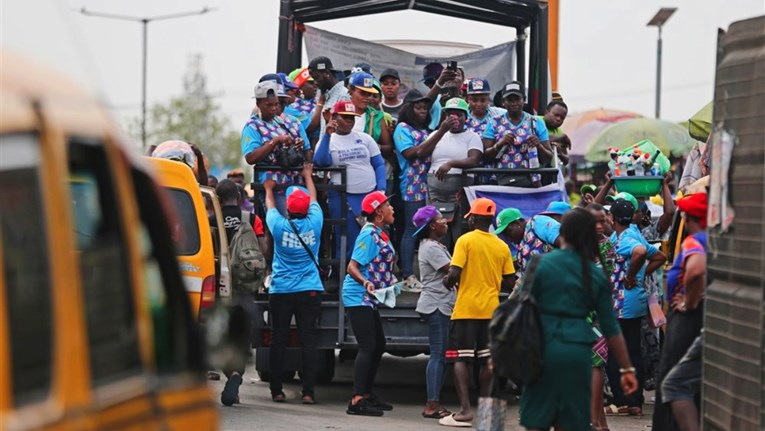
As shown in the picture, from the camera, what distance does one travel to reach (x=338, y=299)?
1336 centimetres

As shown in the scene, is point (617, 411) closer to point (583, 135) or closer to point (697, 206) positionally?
point (697, 206)

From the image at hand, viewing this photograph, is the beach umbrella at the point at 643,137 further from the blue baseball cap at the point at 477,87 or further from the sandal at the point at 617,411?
the sandal at the point at 617,411

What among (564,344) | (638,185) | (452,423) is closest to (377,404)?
(452,423)

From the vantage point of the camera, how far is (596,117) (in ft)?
102

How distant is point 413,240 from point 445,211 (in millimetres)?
447

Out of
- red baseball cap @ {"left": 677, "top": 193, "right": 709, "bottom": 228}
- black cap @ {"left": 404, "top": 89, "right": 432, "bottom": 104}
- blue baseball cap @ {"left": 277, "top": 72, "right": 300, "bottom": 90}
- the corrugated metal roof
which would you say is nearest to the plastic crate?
black cap @ {"left": 404, "top": 89, "right": 432, "bottom": 104}

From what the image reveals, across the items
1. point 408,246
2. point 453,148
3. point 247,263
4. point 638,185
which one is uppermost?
point 453,148

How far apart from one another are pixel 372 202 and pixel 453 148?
142 centimetres

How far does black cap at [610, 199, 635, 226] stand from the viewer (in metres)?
12.4

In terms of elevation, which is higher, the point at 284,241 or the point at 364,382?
the point at 284,241

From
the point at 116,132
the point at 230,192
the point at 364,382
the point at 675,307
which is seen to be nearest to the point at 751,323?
the point at 675,307

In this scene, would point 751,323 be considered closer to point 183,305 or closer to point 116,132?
point 183,305

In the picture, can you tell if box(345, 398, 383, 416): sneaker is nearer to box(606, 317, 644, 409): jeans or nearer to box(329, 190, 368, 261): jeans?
box(329, 190, 368, 261): jeans

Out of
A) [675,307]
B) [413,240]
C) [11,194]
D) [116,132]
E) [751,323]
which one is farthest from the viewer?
[413,240]
